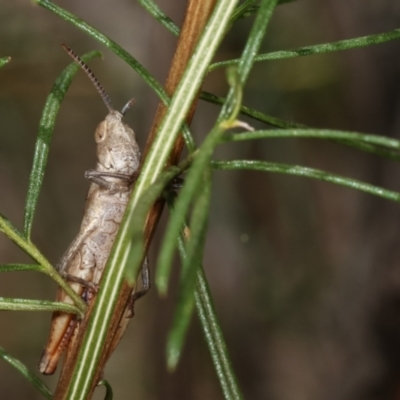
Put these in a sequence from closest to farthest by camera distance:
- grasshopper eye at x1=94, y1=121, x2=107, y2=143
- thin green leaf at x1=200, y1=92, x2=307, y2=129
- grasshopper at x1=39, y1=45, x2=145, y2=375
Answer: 1. thin green leaf at x1=200, y1=92, x2=307, y2=129
2. grasshopper at x1=39, y1=45, x2=145, y2=375
3. grasshopper eye at x1=94, y1=121, x2=107, y2=143

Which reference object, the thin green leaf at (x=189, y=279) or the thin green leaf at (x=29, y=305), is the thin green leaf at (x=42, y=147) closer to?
the thin green leaf at (x=29, y=305)

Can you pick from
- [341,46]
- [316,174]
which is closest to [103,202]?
[341,46]

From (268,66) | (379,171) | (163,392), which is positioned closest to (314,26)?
(268,66)

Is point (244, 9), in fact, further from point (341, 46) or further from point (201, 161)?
point (201, 161)

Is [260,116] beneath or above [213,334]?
above

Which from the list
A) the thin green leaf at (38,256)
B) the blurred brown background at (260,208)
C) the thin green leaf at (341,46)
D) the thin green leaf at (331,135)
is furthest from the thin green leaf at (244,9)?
the blurred brown background at (260,208)

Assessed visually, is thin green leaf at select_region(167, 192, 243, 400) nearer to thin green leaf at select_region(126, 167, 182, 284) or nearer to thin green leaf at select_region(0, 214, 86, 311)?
thin green leaf at select_region(0, 214, 86, 311)

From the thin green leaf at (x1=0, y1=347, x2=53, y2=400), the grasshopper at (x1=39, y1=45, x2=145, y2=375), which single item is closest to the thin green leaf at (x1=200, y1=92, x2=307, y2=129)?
the thin green leaf at (x1=0, y1=347, x2=53, y2=400)
